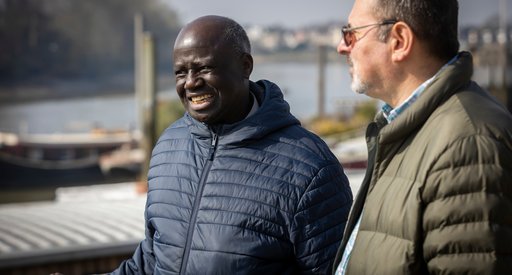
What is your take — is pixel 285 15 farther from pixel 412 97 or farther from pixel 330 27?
pixel 412 97

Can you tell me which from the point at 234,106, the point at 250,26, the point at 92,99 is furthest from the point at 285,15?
the point at 234,106

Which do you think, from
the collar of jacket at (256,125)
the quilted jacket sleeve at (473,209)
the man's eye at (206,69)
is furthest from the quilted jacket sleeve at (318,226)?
the quilted jacket sleeve at (473,209)

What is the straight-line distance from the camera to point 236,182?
2.19 metres

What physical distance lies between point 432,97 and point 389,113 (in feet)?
0.56

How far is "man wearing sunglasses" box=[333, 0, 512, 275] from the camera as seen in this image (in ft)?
4.78

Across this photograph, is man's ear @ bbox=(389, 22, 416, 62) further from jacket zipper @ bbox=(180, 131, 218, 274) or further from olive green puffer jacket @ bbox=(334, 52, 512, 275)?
jacket zipper @ bbox=(180, 131, 218, 274)

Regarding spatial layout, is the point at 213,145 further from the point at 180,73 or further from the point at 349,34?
the point at 349,34

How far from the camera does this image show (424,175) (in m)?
1.52

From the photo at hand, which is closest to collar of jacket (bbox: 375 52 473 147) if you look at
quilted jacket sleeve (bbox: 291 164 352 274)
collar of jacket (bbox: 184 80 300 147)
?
quilted jacket sleeve (bbox: 291 164 352 274)

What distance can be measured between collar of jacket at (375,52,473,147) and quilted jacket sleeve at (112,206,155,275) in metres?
1.04

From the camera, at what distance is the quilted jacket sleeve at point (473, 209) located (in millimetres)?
1449

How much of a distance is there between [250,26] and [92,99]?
4791mm

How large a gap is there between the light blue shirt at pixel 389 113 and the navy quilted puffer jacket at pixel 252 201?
1.06 ft

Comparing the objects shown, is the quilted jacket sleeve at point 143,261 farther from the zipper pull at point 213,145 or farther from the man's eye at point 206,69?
the man's eye at point 206,69
